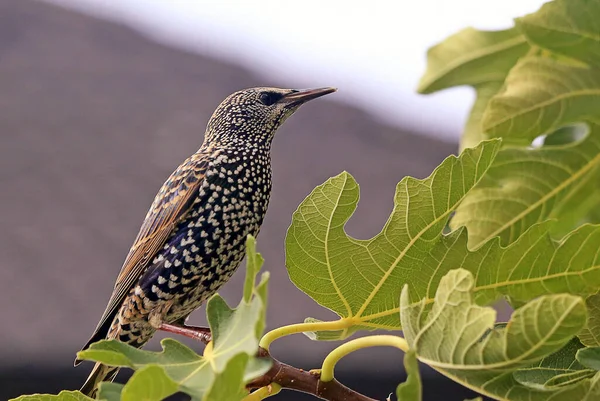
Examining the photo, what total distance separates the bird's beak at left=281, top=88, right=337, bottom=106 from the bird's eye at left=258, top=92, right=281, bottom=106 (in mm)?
36

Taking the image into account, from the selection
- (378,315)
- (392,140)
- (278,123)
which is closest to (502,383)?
(378,315)

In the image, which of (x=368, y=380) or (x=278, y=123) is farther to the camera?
(x=368, y=380)

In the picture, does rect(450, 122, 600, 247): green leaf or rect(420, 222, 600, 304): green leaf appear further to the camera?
rect(450, 122, 600, 247): green leaf

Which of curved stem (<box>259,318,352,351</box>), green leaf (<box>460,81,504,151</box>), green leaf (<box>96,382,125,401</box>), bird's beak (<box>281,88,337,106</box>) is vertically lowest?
green leaf (<box>96,382,125,401</box>)

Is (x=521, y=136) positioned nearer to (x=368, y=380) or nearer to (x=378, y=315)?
(x=378, y=315)

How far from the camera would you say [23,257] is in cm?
665

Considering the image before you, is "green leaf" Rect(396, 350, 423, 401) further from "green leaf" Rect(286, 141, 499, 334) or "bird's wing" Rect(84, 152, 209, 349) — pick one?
"bird's wing" Rect(84, 152, 209, 349)

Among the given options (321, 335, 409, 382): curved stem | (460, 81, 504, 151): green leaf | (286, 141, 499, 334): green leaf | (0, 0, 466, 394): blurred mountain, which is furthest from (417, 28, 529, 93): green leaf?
(0, 0, 466, 394): blurred mountain

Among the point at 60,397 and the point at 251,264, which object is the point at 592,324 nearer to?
the point at 251,264

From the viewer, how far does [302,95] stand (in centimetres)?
225

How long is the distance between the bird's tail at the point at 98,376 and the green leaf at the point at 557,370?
1.17 m

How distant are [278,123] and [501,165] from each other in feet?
2.26

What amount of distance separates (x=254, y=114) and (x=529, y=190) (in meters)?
0.83

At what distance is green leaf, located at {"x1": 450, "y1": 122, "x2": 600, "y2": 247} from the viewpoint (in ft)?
6.50
